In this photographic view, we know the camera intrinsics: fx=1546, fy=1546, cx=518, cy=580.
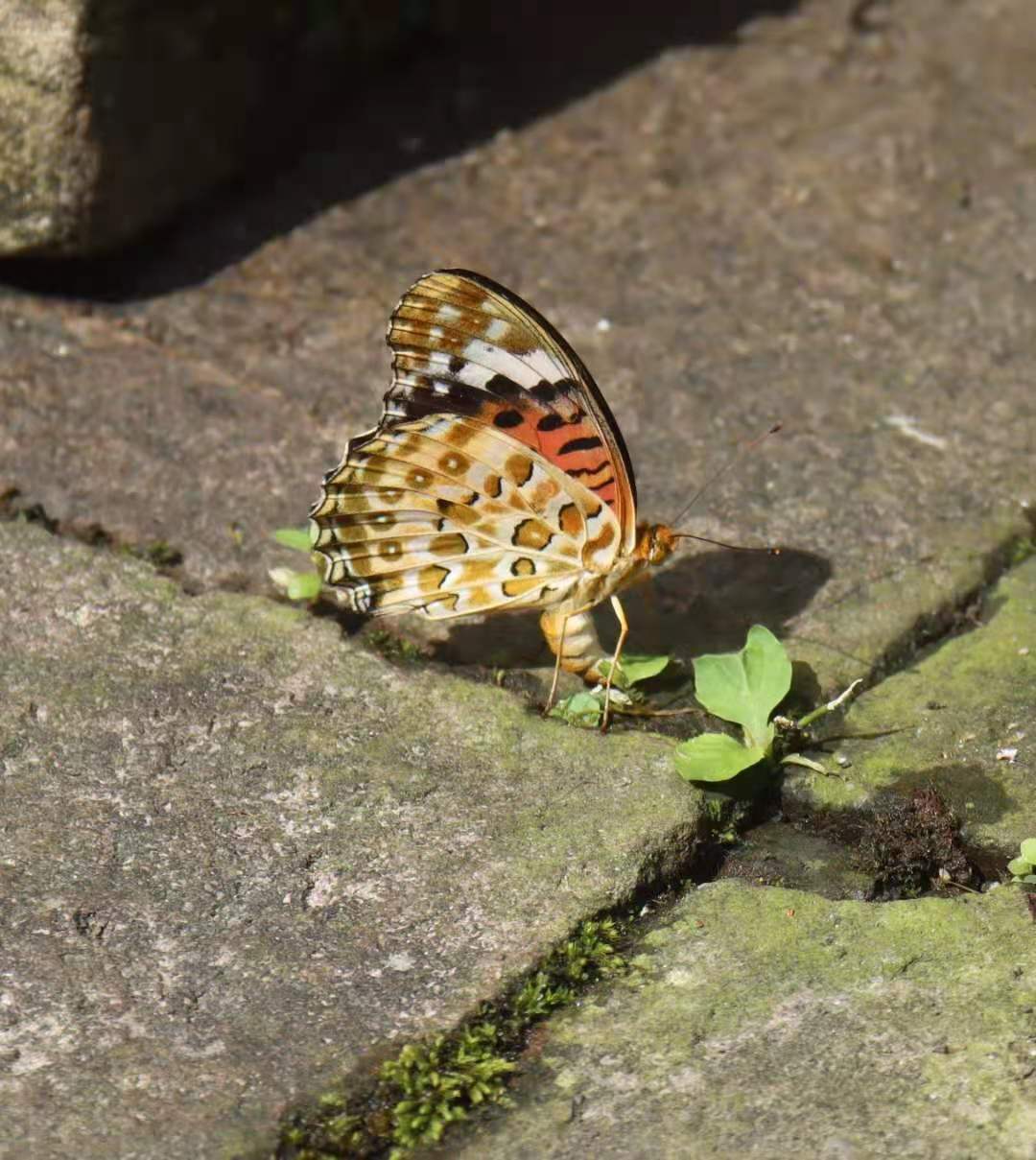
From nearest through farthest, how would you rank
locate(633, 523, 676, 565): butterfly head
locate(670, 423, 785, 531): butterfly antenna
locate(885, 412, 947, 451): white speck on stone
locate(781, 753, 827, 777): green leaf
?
locate(781, 753, 827, 777): green leaf, locate(633, 523, 676, 565): butterfly head, locate(670, 423, 785, 531): butterfly antenna, locate(885, 412, 947, 451): white speck on stone

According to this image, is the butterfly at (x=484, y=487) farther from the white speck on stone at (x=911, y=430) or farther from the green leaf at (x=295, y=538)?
the white speck on stone at (x=911, y=430)

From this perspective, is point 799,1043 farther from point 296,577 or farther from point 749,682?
point 296,577

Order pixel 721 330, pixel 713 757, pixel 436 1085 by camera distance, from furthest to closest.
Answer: pixel 721 330 < pixel 713 757 < pixel 436 1085

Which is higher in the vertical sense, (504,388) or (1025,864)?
(504,388)

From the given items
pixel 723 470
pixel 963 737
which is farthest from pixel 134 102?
pixel 963 737

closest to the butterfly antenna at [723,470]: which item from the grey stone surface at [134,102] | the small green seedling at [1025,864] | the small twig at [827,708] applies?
the small twig at [827,708]

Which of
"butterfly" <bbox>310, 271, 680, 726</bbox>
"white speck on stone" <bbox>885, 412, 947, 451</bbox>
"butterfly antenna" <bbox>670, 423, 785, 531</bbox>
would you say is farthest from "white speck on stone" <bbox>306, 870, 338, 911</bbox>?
"white speck on stone" <bbox>885, 412, 947, 451</bbox>

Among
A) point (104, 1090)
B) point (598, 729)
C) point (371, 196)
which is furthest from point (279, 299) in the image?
point (104, 1090)

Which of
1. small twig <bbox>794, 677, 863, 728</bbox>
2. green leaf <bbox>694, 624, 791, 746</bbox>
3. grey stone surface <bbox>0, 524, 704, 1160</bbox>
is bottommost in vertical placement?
grey stone surface <bbox>0, 524, 704, 1160</bbox>

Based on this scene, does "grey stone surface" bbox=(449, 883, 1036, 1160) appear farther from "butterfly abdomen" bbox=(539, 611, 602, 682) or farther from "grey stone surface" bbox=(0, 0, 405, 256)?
"grey stone surface" bbox=(0, 0, 405, 256)
